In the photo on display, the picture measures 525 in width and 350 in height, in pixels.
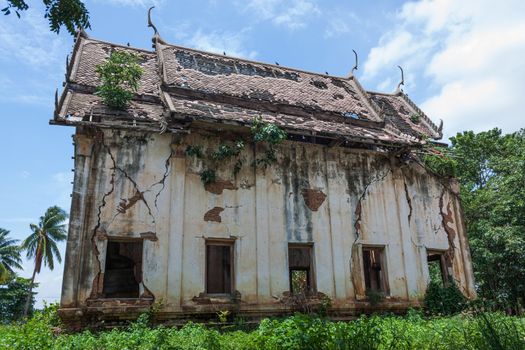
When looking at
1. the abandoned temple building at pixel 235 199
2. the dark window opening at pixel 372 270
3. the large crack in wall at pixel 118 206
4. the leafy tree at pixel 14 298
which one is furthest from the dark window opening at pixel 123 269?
the leafy tree at pixel 14 298

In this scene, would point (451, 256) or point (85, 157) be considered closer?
point (85, 157)

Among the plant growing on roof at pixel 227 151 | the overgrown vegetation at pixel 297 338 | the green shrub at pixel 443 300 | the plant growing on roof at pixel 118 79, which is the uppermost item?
the plant growing on roof at pixel 118 79

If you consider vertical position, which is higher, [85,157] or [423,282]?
[85,157]

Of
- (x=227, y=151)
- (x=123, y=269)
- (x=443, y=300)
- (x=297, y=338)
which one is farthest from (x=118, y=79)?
(x=443, y=300)

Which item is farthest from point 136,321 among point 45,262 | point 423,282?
point 45,262

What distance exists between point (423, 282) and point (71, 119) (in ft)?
33.3

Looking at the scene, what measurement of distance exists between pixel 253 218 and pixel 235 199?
659 mm

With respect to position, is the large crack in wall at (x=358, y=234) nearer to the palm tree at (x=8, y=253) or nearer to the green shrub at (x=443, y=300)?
the green shrub at (x=443, y=300)

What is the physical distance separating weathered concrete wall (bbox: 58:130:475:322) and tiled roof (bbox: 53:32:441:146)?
27.3 inches

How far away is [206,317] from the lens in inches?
404

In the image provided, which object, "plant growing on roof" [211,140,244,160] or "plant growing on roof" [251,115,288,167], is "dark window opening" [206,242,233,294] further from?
"plant growing on roof" [251,115,288,167]

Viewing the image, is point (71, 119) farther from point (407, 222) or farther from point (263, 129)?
point (407, 222)

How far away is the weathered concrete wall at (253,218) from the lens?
10023 millimetres

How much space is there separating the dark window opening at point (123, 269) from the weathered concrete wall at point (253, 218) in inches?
106
